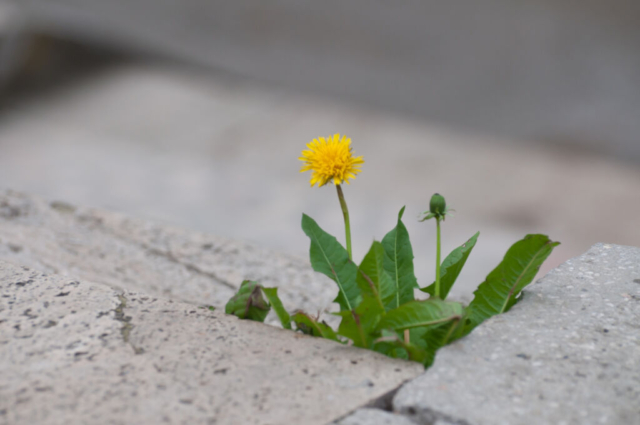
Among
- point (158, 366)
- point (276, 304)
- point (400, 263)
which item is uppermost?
point (400, 263)

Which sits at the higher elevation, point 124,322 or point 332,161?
point 332,161

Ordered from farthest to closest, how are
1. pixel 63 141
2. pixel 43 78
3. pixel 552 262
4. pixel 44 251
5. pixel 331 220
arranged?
1. pixel 43 78
2. pixel 63 141
3. pixel 331 220
4. pixel 552 262
5. pixel 44 251

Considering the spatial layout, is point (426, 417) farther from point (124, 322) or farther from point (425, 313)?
point (124, 322)

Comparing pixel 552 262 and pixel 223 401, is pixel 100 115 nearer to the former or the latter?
pixel 552 262

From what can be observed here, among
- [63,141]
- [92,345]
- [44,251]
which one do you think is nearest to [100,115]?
[63,141]

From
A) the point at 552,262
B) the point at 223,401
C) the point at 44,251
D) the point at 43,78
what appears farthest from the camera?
the point at 43,78

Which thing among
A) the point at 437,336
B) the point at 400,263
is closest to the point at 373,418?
the point at 437,336

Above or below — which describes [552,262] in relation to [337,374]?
above
